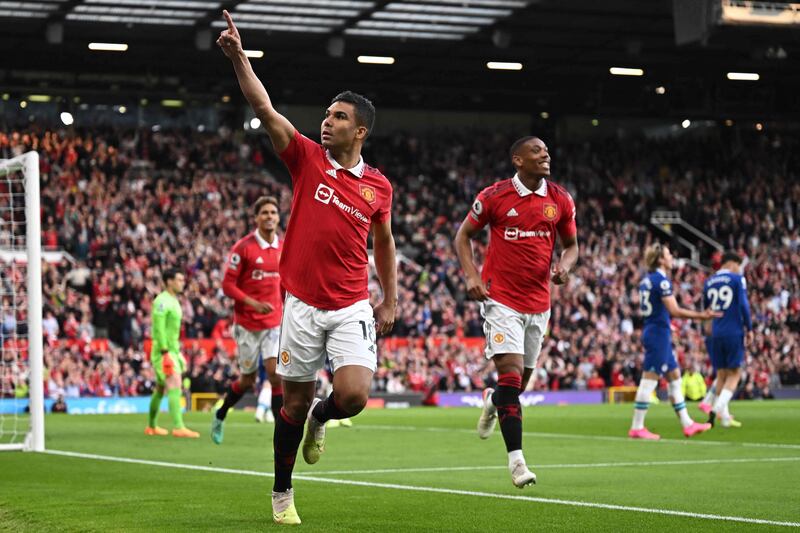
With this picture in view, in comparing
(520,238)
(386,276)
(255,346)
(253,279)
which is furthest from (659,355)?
(386,276)

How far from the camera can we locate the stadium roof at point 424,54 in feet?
112

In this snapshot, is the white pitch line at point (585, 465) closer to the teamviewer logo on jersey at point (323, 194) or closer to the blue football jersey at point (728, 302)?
the teamviewer logo on jersey at point (323, 194)

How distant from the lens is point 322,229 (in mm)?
7516

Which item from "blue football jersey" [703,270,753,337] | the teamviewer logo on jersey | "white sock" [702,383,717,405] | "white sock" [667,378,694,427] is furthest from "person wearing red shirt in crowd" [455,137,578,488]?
"white sock" [702,383,717,405]

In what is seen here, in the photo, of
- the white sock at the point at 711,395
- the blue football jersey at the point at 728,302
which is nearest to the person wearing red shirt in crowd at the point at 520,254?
the blue football jersey at the point at 728,302

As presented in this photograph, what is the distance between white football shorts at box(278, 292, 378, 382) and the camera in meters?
7.51

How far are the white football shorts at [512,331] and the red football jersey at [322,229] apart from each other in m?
2.64

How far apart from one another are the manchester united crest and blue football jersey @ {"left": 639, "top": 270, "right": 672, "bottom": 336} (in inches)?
371

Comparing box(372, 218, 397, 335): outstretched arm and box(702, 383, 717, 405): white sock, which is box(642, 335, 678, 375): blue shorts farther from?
box(372, 218, 397, 335): outstretched arm

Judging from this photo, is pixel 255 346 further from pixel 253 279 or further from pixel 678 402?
pixel 678 402

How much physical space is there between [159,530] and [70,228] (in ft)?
96.2

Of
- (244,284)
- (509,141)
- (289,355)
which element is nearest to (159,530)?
(289,355)

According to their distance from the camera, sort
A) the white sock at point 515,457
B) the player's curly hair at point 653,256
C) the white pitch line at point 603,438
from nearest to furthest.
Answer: the white sock at point 515,457
the white pitch line at point 603,438
the player's curly hair at point 653,256

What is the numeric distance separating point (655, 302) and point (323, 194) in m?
9.97
